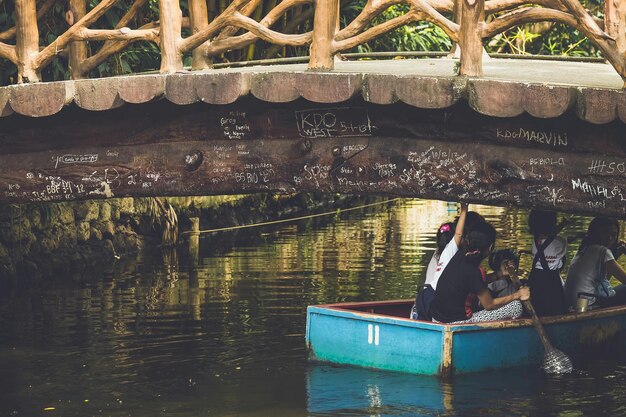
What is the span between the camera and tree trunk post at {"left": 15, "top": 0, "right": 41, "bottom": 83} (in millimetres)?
9773

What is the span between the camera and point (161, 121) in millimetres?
9695

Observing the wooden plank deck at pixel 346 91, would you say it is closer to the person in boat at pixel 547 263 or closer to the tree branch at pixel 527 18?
the tree branch at pixel 527 18

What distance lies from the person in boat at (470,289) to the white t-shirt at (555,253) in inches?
24.7

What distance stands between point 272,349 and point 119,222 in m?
7.18

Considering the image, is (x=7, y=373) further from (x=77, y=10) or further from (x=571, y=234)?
(x=571, y=234)

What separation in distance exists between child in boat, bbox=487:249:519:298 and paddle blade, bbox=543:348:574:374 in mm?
630

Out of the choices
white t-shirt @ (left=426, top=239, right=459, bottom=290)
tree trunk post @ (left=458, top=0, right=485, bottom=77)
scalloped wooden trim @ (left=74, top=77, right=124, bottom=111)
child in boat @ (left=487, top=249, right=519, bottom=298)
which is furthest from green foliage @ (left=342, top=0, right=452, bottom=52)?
→ tree trunk post @ (left=458, top=0, right=485, bottom=77)

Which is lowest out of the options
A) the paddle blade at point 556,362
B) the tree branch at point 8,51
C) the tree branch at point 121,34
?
the paddle blade at point 556,362

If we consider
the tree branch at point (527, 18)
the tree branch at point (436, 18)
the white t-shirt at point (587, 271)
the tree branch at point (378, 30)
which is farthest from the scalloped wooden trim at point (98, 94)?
the white t-shirt at point (587, 271)

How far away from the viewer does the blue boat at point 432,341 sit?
10.3 metres

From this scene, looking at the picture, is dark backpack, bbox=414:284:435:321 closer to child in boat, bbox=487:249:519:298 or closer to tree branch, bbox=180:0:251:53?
child in boat, bbox=487:249:519:298

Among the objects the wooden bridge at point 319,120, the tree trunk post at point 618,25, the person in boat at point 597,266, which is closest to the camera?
the tree trunk post at point 618,25

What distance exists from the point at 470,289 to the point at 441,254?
0.41m

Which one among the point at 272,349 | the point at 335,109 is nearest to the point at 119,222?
the point at 272,349
